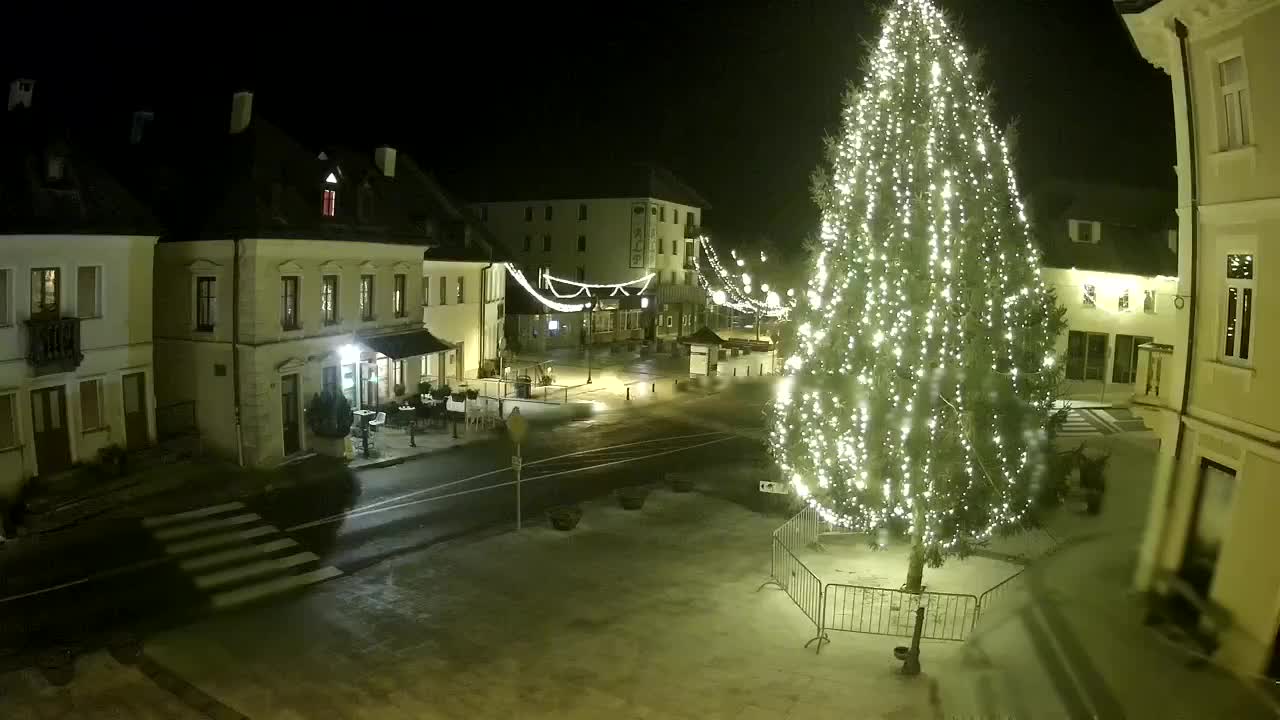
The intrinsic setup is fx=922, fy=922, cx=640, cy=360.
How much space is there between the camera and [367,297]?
100.0ft

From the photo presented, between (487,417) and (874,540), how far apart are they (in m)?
19.4

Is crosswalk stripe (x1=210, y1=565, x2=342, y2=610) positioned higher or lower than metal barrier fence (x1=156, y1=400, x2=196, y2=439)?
lower

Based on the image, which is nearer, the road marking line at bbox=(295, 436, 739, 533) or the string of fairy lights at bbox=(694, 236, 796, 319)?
the road marking line at bbox=(295, 436, 739, 533)

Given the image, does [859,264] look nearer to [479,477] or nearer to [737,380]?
[479,477]

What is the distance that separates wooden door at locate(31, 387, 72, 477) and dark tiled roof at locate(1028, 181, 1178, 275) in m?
34.0

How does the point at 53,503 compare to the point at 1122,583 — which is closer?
the point at 1122,583

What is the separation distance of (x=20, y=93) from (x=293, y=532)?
1467 centimetres

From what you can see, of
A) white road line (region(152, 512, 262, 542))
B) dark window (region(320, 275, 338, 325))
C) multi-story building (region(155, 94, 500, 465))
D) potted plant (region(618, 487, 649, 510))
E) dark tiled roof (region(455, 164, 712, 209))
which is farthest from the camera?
dark tiled roof (region(455, 164, 712, 209))

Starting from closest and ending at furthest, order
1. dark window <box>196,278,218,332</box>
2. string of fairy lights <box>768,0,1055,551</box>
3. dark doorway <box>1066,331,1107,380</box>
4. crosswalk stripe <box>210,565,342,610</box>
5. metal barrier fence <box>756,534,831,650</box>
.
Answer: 1. string of fairy lights <box>768,0,1055,551</box>
2. metal barrier fence <box>756,534,831,650</box>
3. crosswalk stripe <box>210,565,342,610</box>
4. dark window <box>196,278,218,332</box>
5. dark doorway <box>1066,331,1107,380</box>

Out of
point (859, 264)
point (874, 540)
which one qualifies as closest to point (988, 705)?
point (874, 540)

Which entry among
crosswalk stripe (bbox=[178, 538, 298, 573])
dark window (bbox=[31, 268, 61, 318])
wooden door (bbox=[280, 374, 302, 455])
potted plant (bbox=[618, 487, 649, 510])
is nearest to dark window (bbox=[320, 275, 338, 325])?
wooden door (bbox=[280, 374, 302, 455])

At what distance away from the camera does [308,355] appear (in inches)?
1065

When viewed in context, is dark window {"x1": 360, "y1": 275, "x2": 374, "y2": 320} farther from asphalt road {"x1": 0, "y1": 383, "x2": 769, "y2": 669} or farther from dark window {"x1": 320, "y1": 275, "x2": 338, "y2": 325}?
asphalt road {"x1": 0, "y1": 383, "x2": 769, "y2": 669}

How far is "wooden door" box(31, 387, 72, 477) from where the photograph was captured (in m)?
21.5
